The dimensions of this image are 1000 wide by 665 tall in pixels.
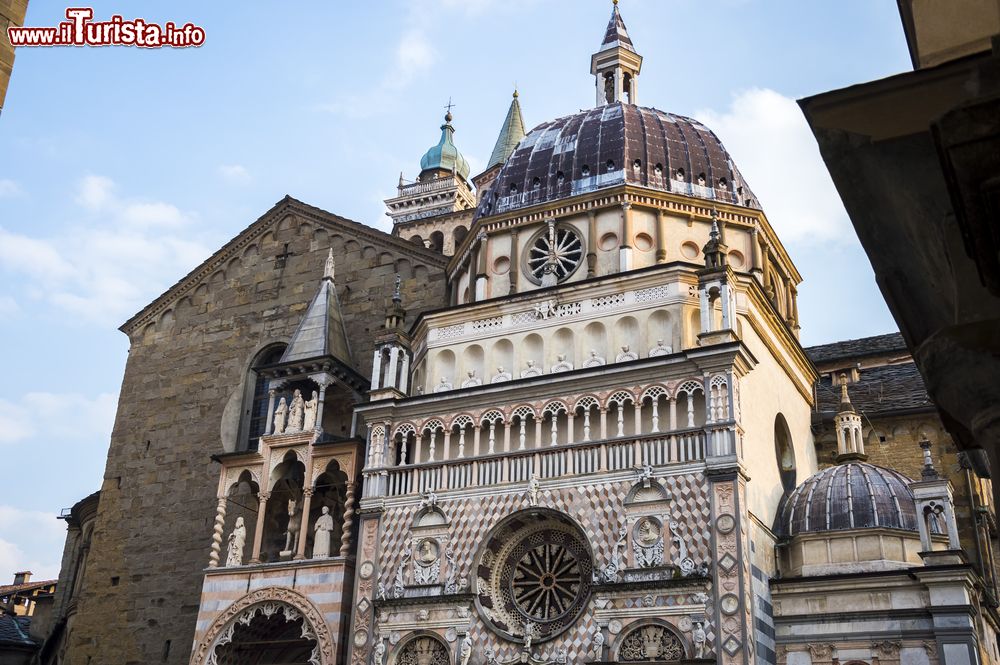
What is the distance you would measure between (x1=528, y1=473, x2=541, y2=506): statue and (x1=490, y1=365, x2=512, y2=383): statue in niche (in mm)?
3045

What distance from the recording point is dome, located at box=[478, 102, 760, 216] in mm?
29047

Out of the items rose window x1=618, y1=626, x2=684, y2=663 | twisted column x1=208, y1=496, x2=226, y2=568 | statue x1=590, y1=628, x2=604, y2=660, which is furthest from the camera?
twisted column x1=208, y1=496, x2=226, y2=568

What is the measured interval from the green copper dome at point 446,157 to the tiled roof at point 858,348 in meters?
39.9

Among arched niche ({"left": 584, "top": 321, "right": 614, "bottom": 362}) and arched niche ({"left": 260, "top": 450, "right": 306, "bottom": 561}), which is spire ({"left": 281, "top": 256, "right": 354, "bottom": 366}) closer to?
arched niche ({"left": 260, "top": 450, "right": 306, "bottom": 561})

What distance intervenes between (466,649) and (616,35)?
21.6 meters

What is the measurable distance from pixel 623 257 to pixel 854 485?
25.9 feet

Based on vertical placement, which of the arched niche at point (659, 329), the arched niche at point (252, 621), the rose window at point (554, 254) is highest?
the rose window at point (554, 254)

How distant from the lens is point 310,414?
A: 28.0 meters

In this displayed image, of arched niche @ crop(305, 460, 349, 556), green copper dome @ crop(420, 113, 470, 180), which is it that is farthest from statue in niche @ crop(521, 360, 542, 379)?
green copper dome @ crop(420, 113, 470, 180)

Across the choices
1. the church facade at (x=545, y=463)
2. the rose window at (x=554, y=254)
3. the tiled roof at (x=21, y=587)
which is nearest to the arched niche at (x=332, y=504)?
the church facade at (x=545, y=463)

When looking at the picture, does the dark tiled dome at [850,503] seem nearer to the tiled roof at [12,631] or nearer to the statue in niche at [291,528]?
the statue in niche at [291,528]

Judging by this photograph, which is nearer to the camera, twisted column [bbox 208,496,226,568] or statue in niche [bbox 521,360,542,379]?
statue in niche [bbox 521,360,542,379]

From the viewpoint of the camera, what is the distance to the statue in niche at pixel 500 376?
25469mm

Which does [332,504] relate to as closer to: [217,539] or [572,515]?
[217,539]
